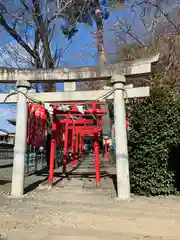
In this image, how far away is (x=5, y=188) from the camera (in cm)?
732

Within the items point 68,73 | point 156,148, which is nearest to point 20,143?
point 68,73

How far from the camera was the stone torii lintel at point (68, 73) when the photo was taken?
260 inches

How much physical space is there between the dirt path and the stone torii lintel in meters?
2.87

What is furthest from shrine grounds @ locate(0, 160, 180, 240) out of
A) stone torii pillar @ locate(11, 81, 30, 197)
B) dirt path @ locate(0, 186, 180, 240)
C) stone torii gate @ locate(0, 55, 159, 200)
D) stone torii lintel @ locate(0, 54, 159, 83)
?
stone torii lintel @ locate(0, 54, 159, 83)

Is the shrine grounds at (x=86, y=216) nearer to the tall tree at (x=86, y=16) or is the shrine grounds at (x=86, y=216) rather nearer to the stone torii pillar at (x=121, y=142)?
the stone torii pillar at (x=121, y=142)

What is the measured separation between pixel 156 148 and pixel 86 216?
253cm

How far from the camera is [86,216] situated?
4672 mm

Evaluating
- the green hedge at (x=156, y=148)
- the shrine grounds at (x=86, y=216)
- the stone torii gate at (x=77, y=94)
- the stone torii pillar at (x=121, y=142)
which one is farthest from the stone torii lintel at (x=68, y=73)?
the shrine grounds at (x=86, y=216)

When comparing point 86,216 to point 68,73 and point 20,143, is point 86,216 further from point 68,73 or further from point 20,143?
point 68,73

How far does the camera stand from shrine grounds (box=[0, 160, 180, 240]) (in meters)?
3.76

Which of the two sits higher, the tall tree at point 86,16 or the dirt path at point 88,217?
the tall tree at point 86,16

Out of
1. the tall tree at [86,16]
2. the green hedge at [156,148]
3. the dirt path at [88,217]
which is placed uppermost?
the tall tree at [86,16]

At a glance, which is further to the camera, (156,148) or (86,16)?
(86,16)

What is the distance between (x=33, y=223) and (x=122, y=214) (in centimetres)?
157
